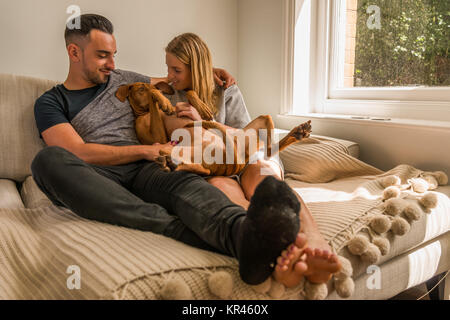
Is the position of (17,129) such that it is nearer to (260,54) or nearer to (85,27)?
(85,27)

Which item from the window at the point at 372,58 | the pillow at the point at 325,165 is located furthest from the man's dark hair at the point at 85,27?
the window at the point at 372,58

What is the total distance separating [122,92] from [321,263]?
1162 millimetres

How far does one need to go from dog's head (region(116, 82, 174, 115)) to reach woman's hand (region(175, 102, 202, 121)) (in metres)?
0.13

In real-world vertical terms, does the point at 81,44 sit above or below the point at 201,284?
above

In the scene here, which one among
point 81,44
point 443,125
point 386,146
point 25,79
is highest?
point 81,44

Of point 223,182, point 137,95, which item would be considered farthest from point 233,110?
point 223,182

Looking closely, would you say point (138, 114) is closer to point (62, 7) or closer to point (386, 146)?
point (62, 7)

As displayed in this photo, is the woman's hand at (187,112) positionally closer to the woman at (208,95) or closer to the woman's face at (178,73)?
the woman at (208,95)

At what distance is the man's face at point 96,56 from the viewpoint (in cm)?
157

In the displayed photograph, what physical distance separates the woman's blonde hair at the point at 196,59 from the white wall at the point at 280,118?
2.44ft

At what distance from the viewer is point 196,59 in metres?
1.57
